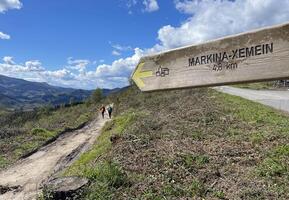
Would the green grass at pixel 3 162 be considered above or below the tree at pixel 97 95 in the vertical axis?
below

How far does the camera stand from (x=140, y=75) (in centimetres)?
315

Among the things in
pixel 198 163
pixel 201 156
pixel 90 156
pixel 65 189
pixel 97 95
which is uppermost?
pixel 97 95

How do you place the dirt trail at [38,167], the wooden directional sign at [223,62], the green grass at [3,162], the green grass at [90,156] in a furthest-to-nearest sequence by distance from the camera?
the green grass at [3,162] < the dirt trail at [38,167] < the green grass at [90,156] < the wooden directional sign at [223,62]

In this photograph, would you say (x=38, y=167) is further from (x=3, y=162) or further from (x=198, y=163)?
(x=198, y=163)

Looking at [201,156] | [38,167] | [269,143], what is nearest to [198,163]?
[201,156]

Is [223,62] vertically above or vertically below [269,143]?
above

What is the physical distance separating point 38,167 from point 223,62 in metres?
19.9

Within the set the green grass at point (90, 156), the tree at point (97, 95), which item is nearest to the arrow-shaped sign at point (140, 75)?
the green grass at point (90, 156)

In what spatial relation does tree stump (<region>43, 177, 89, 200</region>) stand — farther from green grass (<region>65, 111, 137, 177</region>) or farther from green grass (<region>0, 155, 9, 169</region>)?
green grass (<region>0, 155, 9, 169</region>)

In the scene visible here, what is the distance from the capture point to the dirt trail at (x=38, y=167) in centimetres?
1628

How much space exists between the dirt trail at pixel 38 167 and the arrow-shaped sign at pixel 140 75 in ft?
39.8

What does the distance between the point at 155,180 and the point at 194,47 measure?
8.53 metres

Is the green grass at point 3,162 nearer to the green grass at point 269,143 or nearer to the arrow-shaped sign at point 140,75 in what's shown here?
the green grass at point 269,143

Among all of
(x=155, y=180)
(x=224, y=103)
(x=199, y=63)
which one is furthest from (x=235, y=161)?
(x=224, y=103)
